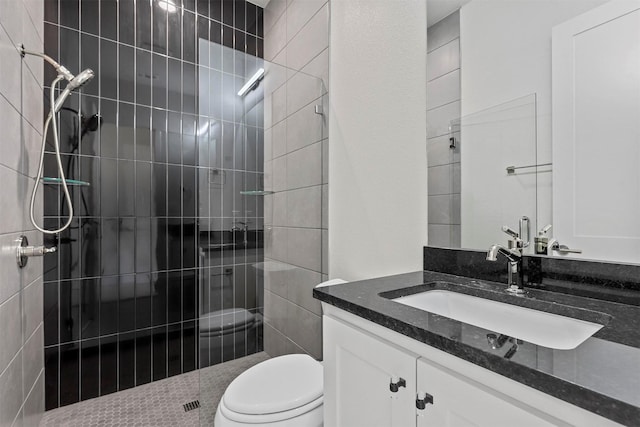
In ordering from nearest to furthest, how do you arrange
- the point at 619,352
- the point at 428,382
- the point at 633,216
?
the point at 619,352, the point at 428,382, the point at 633,216

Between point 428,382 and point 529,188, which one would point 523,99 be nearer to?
point 529,188

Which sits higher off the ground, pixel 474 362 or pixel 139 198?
pixel 139 198

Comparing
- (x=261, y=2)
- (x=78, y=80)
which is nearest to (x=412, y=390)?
(x=78, y=80)

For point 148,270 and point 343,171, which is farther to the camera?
point 148,270

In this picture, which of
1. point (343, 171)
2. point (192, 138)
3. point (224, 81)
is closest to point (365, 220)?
point (343, 171)

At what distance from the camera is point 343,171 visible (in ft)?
5.62

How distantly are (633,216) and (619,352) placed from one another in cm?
44

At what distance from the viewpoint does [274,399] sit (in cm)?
118

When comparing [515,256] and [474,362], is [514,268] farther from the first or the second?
[474,362]

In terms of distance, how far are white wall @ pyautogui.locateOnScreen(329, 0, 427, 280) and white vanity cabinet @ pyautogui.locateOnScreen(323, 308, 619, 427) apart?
595 millimetres

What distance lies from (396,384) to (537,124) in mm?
868

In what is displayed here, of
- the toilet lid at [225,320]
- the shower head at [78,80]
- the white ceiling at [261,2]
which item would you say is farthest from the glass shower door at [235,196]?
the white ceiling at [261,2]

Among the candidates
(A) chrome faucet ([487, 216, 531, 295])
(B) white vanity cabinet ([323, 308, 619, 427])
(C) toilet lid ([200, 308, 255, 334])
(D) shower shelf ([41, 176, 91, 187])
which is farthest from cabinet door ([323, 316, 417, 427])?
(D) shower shelf ([41, 176, 91, 187])

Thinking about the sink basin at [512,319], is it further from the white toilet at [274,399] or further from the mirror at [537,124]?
the white toilet at [274,399]
